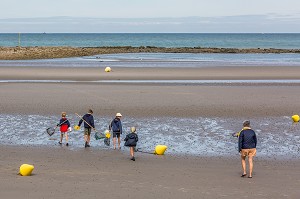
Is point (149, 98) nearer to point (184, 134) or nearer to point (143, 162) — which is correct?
point (184, 134)

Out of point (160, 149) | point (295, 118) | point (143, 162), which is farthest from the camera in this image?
point (295, 118)

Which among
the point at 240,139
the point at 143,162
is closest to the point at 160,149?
the point at 143,162

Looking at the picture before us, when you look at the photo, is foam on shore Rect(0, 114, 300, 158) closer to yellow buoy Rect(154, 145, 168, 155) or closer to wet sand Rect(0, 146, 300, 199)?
yellow buoy Rect(154, 145, 168, 155)

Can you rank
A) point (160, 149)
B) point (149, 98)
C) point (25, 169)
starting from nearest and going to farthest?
point (25, 169) → point (160, 149) → point (149, 98)

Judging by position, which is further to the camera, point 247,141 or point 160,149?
point 160,149

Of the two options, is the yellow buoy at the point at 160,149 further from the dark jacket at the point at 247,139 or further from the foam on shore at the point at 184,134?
the dark jacket at the point at 247,139

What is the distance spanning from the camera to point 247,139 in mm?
13961

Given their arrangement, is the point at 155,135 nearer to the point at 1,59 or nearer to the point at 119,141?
the point at 119,141

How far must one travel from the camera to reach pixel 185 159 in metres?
16.1

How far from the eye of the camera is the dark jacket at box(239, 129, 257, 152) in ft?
45.8

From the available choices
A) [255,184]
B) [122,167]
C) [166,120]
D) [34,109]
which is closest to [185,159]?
[122,167]

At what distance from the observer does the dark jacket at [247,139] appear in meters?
14.0

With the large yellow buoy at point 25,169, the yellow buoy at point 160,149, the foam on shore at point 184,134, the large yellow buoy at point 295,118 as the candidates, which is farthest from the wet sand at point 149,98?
the large yellow buoy at point 25,169

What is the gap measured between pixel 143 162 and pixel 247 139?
11.1ft
